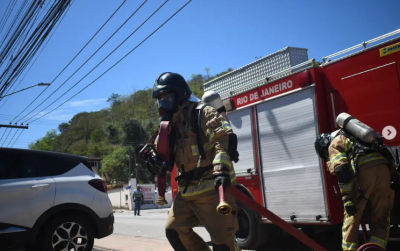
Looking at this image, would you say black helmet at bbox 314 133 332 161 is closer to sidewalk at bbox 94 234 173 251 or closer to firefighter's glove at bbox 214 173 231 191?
firefighter's glove at bbox 214 173 231 191

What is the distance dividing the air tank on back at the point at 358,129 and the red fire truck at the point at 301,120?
0.64m

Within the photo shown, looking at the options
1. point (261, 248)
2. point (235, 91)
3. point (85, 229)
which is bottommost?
point (261, 248)

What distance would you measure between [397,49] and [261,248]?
3727 millimetres

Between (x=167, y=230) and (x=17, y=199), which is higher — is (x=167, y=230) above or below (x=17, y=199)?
below

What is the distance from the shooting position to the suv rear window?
5230 mm

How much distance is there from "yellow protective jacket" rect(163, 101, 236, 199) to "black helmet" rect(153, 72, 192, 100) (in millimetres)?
109

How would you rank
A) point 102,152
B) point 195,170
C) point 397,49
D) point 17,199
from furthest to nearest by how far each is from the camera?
point 102,152 < point 17,199 < point 397,49 < point 195,170

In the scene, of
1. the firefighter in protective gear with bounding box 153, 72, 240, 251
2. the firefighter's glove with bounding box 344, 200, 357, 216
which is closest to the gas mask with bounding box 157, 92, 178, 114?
the firefighter in protective gear with bounding box 153, 72, 240, 251

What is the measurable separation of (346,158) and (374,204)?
0.60 metres

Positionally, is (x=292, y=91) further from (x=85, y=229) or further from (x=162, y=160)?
(x=85, y=229)

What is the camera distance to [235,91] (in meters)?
6.66

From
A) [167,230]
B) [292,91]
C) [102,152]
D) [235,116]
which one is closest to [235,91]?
[235,116]

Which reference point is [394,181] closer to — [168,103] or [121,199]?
[168,103]

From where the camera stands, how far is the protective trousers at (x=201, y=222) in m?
2.98
